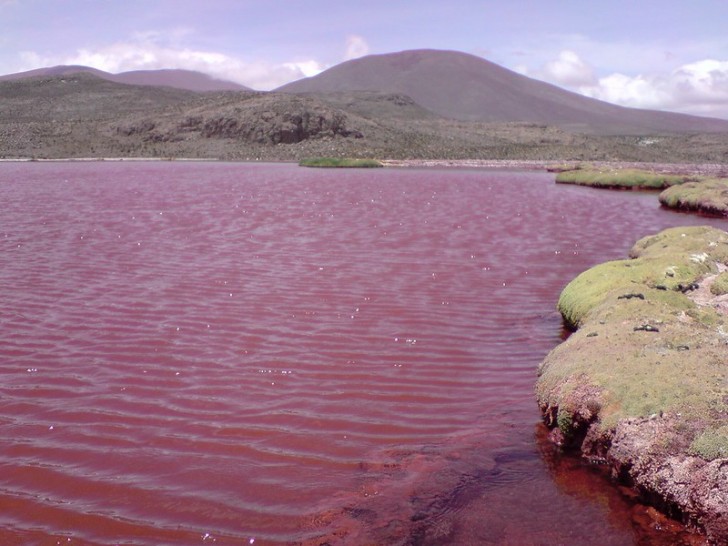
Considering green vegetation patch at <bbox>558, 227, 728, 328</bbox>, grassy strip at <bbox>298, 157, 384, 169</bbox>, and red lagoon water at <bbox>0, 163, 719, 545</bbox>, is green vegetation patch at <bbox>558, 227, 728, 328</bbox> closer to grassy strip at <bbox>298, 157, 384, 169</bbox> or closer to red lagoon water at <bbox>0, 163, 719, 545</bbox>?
red lagoon water at <bbox>0, 163, 719, 545</bbox>

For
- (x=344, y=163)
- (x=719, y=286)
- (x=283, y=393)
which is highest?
(x=344, y=163)

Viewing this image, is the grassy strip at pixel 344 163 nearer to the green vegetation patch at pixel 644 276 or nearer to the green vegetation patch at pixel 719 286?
the green vegetation patch at pixel 644 276

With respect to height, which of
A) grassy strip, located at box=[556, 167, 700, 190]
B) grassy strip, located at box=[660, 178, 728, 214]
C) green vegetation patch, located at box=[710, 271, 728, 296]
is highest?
grassy strip, located at box=[556, 167, 700, 190]

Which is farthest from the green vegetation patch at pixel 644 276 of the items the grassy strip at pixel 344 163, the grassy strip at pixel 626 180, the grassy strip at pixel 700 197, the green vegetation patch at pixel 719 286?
the grassy strip at pixel 344 163

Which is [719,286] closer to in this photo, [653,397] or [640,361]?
[640,361]

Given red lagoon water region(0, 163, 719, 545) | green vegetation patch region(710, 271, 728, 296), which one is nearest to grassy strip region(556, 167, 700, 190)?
red lagoon water region(0, 163, 719, 545)

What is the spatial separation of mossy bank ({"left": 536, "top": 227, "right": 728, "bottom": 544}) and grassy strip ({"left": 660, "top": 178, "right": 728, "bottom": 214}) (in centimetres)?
1775

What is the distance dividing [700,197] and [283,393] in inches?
913

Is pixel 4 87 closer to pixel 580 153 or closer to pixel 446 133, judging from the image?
pixel 446 133

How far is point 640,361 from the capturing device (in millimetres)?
6352

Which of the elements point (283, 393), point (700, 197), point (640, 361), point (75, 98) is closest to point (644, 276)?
point (640, 361)

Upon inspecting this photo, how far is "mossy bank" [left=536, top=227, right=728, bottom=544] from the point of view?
4980 millimetres

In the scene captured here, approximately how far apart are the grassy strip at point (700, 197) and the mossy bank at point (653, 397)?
1775 cm

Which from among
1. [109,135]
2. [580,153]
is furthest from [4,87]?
[580,153]
